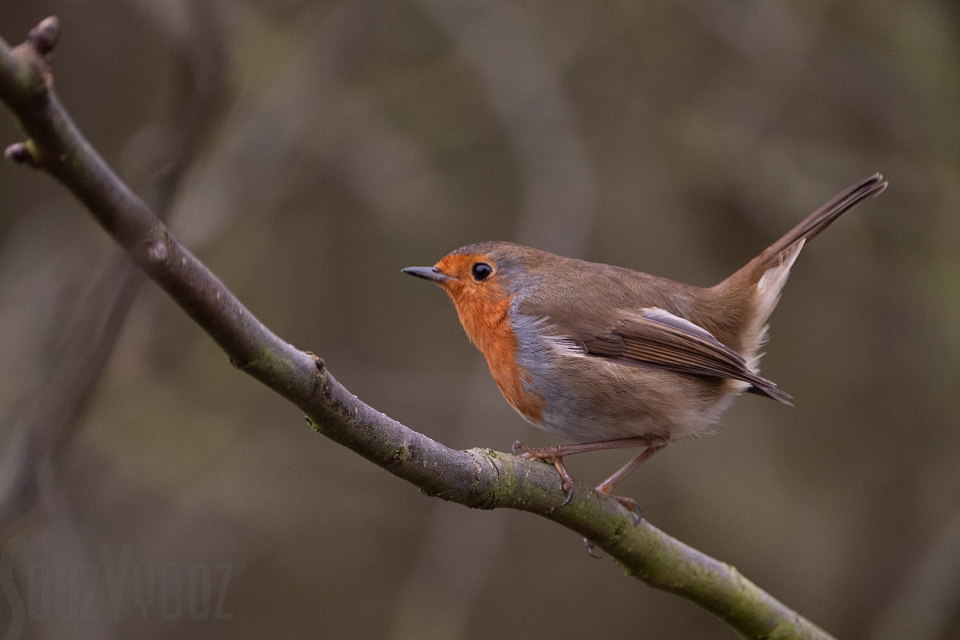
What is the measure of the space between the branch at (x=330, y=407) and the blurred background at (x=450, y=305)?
1.62 m

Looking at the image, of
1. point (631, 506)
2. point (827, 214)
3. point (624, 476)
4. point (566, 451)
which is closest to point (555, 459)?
point (566, 451)

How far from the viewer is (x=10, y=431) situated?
14.6 feet

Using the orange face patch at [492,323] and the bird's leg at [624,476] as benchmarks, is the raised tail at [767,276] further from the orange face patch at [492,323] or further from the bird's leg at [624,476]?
the orange face patch at [492,323]

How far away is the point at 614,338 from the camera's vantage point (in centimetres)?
381

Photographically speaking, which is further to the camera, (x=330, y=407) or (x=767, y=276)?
(x=767, y=276)

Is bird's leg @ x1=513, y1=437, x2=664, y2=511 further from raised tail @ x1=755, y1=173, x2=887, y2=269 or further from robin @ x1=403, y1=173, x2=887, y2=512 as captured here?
raised tail @ x1=755, y1=173, x2=887, y2=269

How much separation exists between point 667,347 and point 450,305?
12.0 ft

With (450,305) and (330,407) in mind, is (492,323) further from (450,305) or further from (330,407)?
(450,305)

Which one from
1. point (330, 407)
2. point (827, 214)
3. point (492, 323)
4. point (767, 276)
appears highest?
point (827, 214)

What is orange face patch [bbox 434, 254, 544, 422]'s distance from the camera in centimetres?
369

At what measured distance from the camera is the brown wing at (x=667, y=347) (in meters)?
3.69

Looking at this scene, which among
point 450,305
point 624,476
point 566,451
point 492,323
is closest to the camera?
point 566,451

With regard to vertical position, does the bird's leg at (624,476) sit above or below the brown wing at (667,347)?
below

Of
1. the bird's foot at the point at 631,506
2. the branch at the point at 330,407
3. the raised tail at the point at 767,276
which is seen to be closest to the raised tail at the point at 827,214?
the raised tail at the point at 767,276
